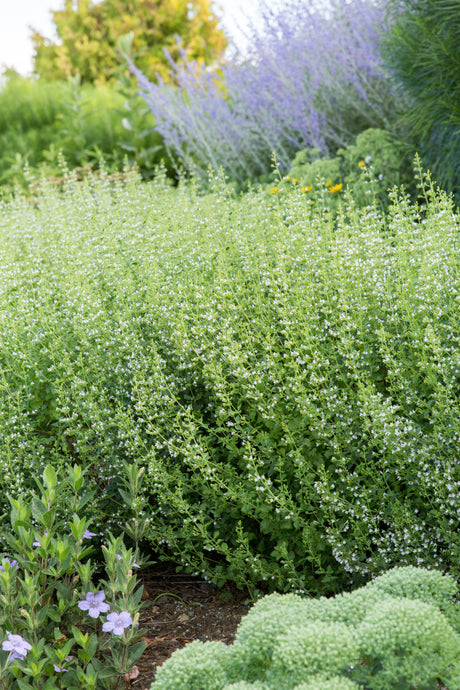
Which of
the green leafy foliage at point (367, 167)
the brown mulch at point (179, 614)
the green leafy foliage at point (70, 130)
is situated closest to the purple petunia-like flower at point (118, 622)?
the brown mulch at point (179, 614)

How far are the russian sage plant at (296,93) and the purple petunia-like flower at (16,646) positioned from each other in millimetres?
5559

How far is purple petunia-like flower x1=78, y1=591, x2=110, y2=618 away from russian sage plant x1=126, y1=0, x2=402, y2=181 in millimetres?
5340

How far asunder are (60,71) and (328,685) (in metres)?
20.5

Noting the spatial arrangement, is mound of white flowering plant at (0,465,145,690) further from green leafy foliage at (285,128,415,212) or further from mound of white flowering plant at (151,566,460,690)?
green leafy foliage at (285,128,415,212)

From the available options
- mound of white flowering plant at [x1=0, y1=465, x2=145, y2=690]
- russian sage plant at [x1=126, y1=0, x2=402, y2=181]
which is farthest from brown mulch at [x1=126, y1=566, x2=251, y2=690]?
russian sage plant at [x1=126, y1=0, x2=402, y2=181]

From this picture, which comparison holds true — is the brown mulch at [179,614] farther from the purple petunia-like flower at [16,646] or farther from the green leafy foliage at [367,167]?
the green leafy foliage at [367,167]

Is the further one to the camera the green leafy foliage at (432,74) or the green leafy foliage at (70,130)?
the green leafy foliage at (70,130)

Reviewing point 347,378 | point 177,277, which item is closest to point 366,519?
point 347,378

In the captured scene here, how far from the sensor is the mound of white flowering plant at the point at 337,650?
169 cm

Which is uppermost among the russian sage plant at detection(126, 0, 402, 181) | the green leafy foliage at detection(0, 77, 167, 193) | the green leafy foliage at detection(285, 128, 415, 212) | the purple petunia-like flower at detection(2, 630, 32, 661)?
the green leafy foliage at detection(0, 77, 167, 193)

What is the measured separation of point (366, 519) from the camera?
257 centimetres

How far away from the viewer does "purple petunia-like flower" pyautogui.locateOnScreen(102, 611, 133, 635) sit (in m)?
2.23

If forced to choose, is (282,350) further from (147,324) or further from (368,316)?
(147,324)

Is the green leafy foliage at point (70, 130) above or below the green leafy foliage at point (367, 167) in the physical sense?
above
